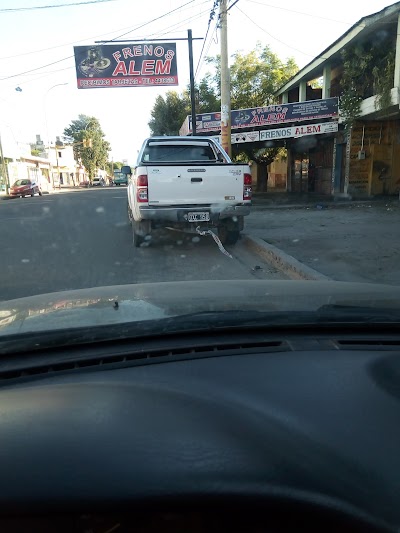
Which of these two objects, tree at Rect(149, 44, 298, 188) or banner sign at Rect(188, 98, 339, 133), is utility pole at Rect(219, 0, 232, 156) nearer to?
banner sign at Rect(188, 98, 339, 133)

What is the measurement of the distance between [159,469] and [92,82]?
76.1 ft

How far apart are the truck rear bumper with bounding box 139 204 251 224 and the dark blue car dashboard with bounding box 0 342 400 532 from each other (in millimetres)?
6544

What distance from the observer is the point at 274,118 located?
20312 millimetres

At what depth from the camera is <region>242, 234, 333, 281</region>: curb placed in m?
6.07

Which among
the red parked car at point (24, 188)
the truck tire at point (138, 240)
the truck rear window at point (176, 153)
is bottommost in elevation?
the red parked car at point (24, 188)

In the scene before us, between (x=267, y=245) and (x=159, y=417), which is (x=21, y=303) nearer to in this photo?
(x=159, y=417)

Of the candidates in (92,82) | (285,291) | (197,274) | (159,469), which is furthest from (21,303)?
(92,82)

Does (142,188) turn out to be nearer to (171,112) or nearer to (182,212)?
(182,212)

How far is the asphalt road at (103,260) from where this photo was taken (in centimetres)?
645

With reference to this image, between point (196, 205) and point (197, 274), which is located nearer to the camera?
point (197, 274)

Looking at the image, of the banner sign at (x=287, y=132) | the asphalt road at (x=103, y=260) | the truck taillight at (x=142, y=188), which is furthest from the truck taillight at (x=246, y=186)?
the banner sign at (x=287, y=132)

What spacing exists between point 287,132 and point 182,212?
13612 millimetres

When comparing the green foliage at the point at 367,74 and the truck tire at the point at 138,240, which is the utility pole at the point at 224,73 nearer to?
the green foliage at the point at 367,74

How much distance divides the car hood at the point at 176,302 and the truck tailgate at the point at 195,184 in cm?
524
